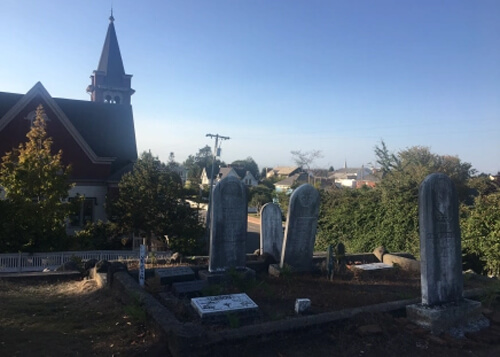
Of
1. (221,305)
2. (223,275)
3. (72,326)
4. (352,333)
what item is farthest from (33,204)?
(352,333)

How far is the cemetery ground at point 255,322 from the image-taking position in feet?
16.6

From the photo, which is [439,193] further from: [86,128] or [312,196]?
[86,128]

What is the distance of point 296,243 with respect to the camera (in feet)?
31.3

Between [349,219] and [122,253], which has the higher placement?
[349,219]

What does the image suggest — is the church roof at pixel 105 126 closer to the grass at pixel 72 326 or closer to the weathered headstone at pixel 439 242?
the grass at pixel 72 326

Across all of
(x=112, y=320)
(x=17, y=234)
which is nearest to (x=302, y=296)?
(x=112, y=320)

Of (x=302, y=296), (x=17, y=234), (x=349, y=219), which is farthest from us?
(x=349, y=219)

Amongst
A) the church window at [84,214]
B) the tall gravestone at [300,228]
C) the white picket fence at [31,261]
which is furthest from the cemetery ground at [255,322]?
the church window at [84,214]

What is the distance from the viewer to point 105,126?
31.1 meters

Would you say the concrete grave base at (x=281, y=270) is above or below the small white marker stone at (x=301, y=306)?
above

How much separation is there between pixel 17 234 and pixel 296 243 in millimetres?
11415

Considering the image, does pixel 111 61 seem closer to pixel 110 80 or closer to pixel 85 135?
pixel 110 80

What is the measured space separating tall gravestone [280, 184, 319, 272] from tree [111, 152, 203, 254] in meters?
9.55

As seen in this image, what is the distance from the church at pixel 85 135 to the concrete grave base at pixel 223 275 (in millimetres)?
13562
